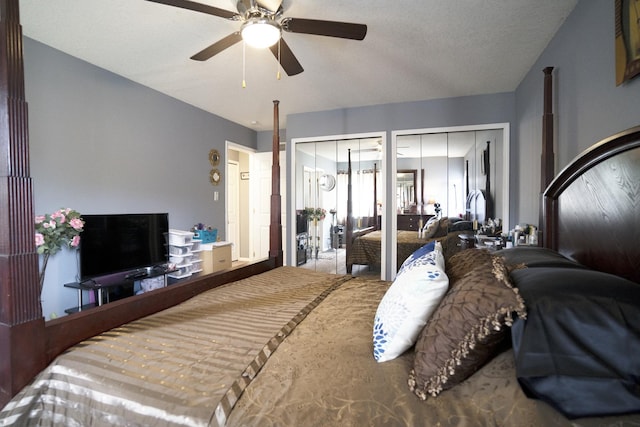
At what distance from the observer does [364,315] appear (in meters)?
1.39

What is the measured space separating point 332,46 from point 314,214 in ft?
8.36

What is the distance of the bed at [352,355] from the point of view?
2.42 ft

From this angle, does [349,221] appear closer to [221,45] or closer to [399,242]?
[399,242]

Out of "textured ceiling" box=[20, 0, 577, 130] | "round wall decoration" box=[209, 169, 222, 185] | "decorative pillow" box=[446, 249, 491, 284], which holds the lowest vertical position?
"decorative pillow" box=[446, 249, 491, 284]

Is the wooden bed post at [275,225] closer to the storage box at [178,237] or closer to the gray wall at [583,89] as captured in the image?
the storage box at [178,237]

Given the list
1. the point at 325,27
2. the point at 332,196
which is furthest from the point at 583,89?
the point at 332,196

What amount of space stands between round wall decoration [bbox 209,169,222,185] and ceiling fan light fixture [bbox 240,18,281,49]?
2.89 meters

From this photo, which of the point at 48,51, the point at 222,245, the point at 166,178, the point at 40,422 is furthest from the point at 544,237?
the point at 48,51

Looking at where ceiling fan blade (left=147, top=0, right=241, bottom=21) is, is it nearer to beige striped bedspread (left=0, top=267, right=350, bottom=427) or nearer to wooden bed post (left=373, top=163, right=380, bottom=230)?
beige striped bedspread (left=0, top=267, right=350, bottom=427)

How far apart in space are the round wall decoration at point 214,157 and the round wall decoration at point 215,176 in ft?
0.35

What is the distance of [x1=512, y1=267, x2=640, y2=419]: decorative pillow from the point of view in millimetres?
694

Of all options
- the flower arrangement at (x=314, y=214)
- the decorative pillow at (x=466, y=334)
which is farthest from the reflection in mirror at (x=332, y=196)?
the decorative pillow at (x=466, y=334)

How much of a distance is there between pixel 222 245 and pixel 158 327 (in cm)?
295

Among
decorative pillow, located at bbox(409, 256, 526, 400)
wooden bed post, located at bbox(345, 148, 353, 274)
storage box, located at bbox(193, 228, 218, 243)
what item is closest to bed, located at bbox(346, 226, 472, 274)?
wooden bed post, located at bbox(345, 148, 353, 274)
